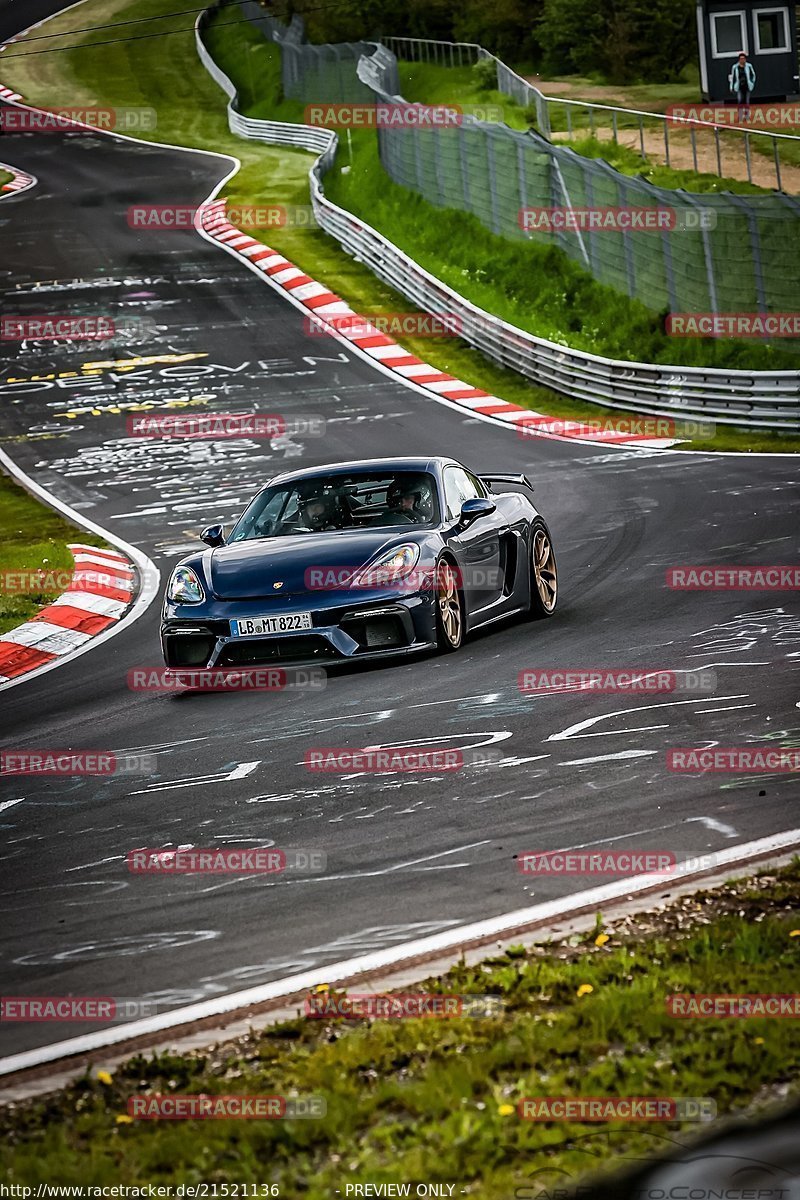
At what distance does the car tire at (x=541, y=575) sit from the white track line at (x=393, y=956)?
19.6ft

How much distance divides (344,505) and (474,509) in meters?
0.89

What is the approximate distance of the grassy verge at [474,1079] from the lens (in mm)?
4102

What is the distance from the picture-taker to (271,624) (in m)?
10.6

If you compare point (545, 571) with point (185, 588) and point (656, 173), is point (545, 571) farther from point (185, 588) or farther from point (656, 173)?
point (656, 173)

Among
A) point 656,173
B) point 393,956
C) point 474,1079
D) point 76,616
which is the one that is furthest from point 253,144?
point 474,1079

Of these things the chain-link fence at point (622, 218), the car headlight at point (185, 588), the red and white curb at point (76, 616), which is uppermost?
the chain-link fence at point (622, 218)

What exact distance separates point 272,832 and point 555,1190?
11.5 feet

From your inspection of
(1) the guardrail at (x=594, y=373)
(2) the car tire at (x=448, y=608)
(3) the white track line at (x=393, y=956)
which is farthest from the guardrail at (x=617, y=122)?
(3) the white track line at (x=393, y=956)

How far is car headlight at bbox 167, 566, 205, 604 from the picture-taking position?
10.9 m

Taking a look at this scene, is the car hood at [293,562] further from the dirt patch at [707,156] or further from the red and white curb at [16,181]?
the red and white curb at [16,181]

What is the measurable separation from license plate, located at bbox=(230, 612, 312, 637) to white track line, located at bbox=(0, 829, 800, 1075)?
176 inches

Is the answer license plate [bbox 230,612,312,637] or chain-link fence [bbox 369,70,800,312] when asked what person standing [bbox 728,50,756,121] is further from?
license plate [bbox 230,612,312,637]

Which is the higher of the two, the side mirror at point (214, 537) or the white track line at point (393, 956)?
the side mirror at point (214, 537)

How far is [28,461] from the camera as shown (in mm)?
23734
